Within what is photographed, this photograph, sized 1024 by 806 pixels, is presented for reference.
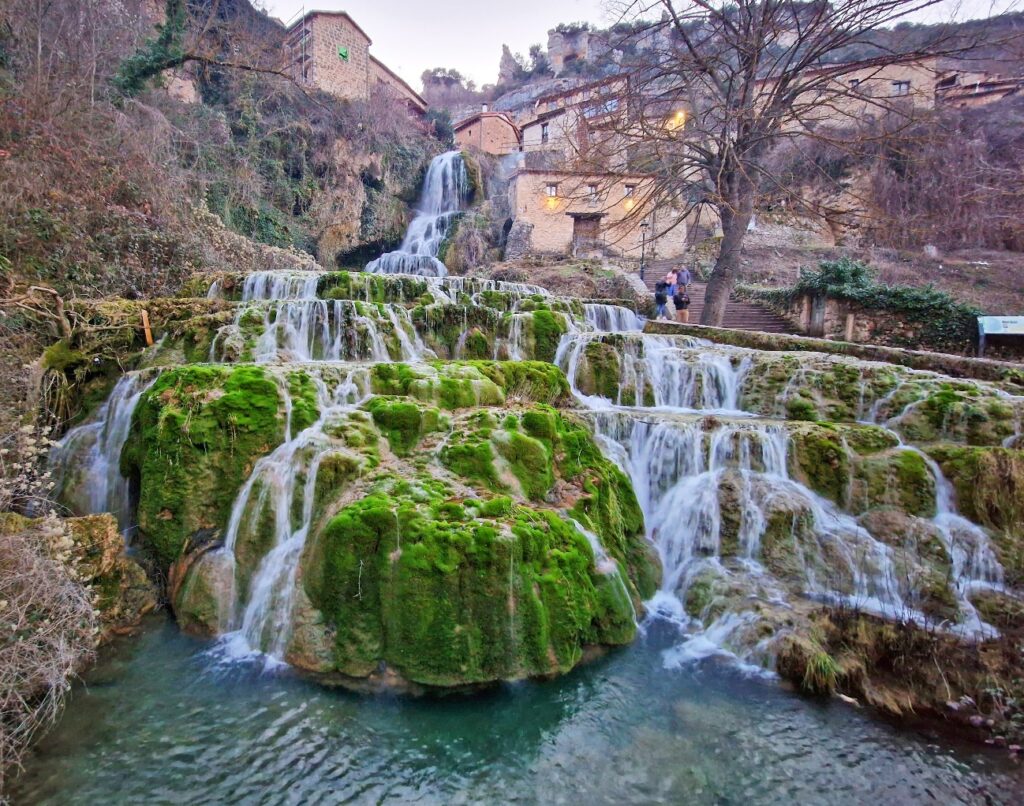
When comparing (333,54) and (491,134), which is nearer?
(333,54)

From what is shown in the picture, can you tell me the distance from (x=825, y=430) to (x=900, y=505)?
3.73ft

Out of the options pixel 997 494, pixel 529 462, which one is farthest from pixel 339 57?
pixel 997 494

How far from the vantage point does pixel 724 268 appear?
1366cm

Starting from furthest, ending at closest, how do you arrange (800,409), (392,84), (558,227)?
(392,84), (558,227), (800,409)

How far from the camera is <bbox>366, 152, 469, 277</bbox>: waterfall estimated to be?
Result: 23000 millimetres

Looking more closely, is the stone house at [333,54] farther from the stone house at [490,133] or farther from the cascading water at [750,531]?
the cascading water at [750,531]

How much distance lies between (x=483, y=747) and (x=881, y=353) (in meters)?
9.52

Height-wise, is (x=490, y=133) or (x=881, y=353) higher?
(x=490, y=133)

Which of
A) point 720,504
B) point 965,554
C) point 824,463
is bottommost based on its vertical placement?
point 965,554

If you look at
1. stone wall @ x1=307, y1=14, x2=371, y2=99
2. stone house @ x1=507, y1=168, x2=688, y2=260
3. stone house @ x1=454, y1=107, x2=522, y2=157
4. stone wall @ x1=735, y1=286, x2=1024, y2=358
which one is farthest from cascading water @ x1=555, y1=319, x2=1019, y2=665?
stone house @ x1=454, y1=107, x2=522, y2=157

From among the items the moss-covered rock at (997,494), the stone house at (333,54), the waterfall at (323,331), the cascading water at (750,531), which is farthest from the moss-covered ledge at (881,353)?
the stone house at (333,54)

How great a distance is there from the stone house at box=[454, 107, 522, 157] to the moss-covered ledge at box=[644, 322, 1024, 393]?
27574 mm

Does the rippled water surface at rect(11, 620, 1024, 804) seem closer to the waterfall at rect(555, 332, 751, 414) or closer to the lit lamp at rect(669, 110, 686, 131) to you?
the waterfall at rect(555, 332, 751, 414)

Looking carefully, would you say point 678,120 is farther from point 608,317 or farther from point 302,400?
point 302,400
